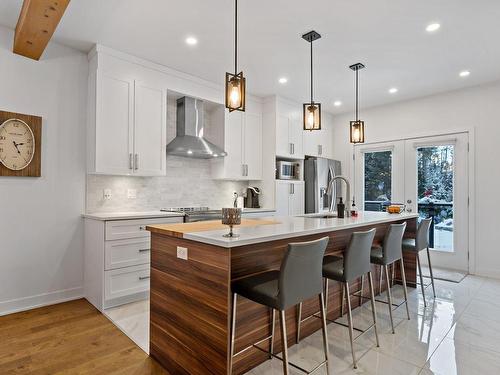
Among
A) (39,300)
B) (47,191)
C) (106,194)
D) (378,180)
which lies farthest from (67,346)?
(378,180)

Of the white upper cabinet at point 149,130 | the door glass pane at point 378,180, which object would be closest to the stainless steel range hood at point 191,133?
the white upper cabinet at point 149,130

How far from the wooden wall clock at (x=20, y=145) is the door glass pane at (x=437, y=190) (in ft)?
18.5

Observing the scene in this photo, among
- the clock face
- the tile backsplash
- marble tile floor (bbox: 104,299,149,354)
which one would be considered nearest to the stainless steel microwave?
Result: the tile backsplash

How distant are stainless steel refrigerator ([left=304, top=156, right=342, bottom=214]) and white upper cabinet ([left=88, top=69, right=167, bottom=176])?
2782 mm

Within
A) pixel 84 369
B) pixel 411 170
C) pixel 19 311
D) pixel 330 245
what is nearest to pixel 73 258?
pixel 19 311

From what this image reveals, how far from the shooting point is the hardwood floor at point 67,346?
6.94 ft

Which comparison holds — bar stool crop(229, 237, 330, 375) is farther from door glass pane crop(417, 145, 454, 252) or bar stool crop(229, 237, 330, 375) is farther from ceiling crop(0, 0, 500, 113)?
door glass pane crop(417, 145, 454, 252)

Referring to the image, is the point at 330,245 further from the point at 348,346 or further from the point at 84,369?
the point at 84,369

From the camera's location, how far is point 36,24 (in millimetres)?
2580

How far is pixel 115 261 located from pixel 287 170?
3223 millimetres

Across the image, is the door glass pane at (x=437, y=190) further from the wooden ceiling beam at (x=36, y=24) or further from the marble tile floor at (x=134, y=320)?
the wooden ceiling beam at (x=36, y=24)

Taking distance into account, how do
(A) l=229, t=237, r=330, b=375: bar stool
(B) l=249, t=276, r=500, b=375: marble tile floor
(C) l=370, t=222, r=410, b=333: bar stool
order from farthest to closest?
(C) l=370, t=222, r=410, b=333: bar stool < (B) l=249, t=276, r=500, b=375: marble tile floor < (A) l=229, t=237, r=330, b=375: bar stool

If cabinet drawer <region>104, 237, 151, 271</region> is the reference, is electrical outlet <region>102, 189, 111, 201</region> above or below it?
above

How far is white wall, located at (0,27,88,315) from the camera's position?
308 cm
